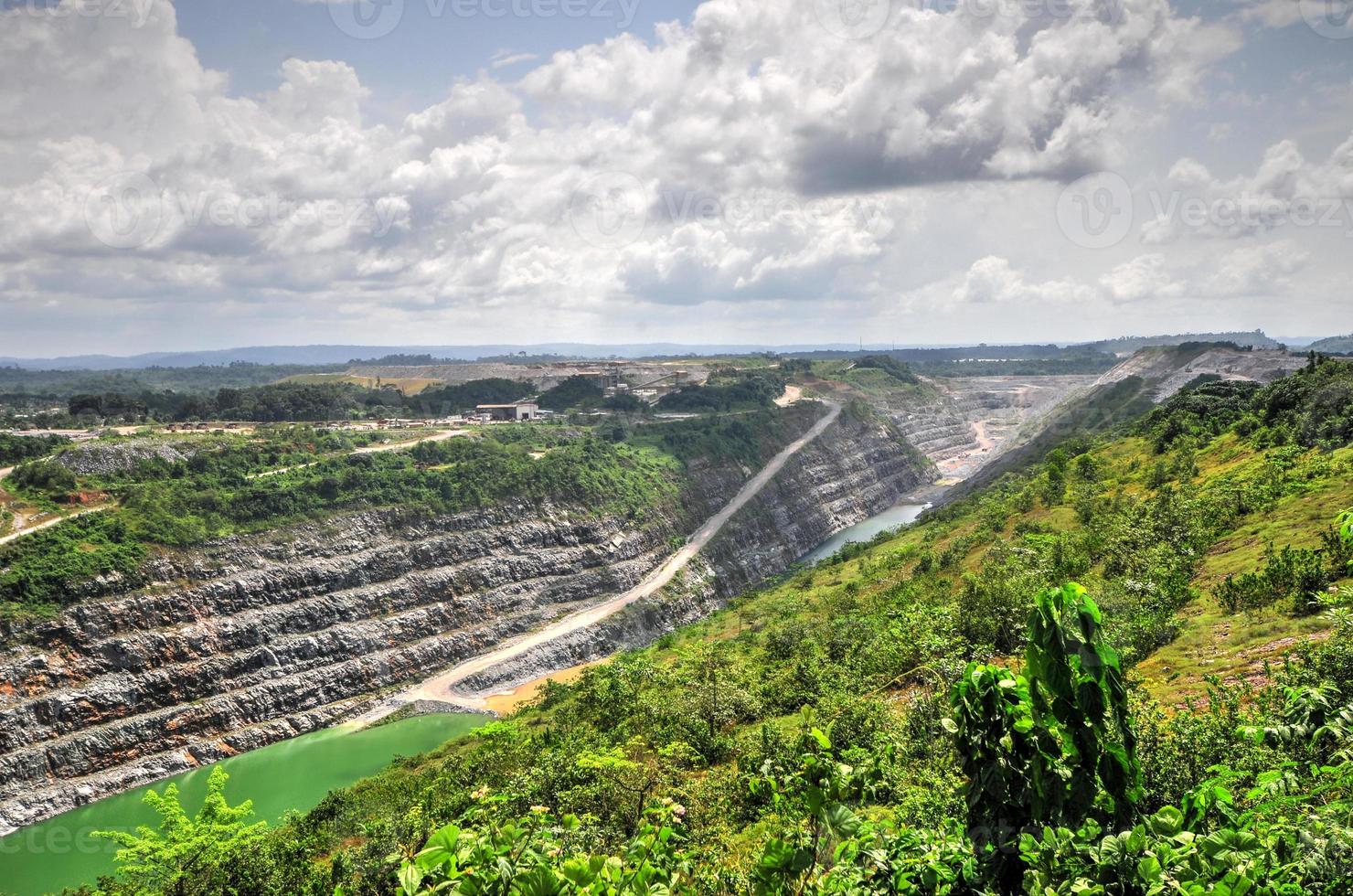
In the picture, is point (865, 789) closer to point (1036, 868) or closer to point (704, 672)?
point (1036, 868)

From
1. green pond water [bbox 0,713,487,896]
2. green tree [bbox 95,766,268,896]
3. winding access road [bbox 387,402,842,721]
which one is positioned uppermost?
green tree [bbox 95,766,268,896]

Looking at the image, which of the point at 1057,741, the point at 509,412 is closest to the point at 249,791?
the point at 1057,741

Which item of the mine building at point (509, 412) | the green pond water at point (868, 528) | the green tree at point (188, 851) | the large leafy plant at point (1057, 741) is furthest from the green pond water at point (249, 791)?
the mine building at point (509, 412)

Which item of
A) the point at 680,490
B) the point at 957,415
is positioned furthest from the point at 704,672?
the point at 957,415

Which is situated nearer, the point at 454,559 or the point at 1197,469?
the point at 1197,469

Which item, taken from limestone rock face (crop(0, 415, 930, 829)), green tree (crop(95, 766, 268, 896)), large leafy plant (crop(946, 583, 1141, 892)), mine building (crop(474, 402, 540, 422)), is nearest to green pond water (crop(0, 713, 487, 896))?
limestone rock face (crop(0, 415, 930, 829))

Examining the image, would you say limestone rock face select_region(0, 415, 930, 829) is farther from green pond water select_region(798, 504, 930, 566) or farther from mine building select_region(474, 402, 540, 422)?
mine building select_region(474, 402, 540, 422)

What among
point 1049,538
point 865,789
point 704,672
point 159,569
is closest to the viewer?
point 865,789
